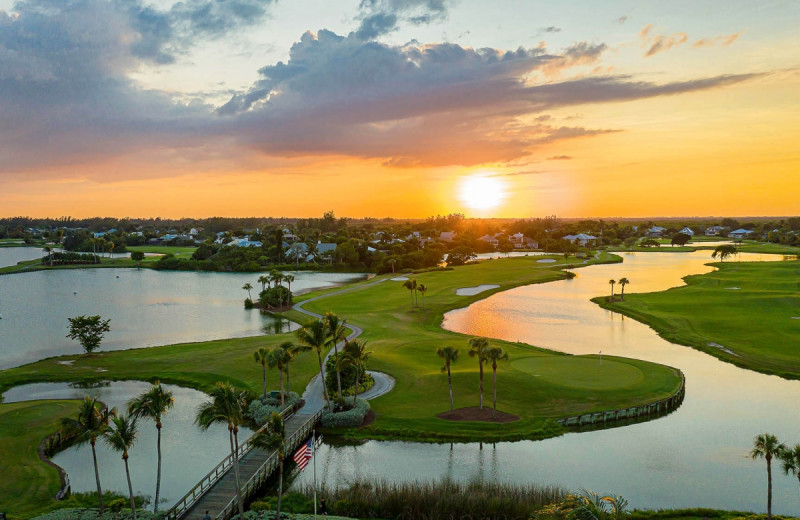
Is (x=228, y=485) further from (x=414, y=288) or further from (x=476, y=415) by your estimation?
(x=414, y=288)

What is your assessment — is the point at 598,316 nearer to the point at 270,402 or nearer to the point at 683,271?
the point at 270,402

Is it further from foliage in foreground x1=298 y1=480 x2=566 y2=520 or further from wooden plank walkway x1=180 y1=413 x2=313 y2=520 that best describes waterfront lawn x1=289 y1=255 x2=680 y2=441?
foliage in foreground x1=298 y1=480 x2=566 y2=520

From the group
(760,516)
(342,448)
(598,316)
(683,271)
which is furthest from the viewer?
(683,271)

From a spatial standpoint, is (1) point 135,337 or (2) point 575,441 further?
(1) point 135,337

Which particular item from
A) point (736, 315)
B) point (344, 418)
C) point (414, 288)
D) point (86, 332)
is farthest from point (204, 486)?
point (736, 315)

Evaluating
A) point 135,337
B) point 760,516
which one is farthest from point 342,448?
point 135,337
